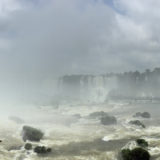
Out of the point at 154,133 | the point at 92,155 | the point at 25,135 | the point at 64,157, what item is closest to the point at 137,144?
the point at 92,155

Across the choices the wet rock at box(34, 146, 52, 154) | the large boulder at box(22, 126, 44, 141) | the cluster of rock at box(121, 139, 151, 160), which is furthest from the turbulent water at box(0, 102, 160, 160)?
the cluster of rock at box(121, 139, 151, 160)

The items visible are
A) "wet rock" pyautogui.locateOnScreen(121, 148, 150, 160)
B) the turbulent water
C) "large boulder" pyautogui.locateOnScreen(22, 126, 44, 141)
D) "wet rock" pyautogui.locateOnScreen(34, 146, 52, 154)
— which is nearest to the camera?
"wet rock" pyautogui.locateOnScreen(121, 148, 150, 160)

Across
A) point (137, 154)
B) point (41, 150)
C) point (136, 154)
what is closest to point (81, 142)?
point (41, 150)

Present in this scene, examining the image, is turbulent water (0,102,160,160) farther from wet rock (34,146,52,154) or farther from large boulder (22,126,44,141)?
large boulder (22,126,44,141)

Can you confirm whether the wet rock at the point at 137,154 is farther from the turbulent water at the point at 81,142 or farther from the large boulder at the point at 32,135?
the large boulder at the point at 32,135

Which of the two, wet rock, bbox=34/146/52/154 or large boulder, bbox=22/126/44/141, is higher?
large boulder, bbox=22/126/44/141

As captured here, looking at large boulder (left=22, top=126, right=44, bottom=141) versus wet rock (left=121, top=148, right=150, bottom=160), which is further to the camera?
large boulder (left=22, top=126, right=44, bottom=141)

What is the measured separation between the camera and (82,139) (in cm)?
6619

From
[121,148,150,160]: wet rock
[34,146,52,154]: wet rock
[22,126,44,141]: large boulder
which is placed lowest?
A: [121,148,150,160]: wet rock

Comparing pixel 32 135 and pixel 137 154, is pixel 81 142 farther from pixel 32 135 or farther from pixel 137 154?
pixel 137 154

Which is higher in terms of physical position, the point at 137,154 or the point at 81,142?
the point at 81,142

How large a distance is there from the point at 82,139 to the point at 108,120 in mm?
24353

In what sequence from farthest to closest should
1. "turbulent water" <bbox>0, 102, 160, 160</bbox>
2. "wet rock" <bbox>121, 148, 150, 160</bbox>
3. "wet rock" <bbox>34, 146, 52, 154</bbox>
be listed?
"wet rock" <bbox>34, 146, 52, 154</bbox> → "turbulent water" <bbox>0, 102, 160, 160</bbox> → "wet rock" <bbox>121, 148, 150, 160</bbox>

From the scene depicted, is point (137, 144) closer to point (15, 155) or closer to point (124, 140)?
point (124, 140)
